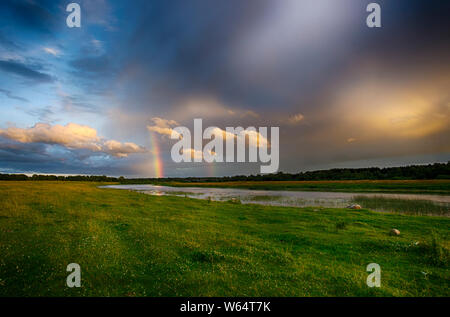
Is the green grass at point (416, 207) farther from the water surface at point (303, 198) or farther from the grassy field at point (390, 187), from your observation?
the grassy field at point (390, 187)

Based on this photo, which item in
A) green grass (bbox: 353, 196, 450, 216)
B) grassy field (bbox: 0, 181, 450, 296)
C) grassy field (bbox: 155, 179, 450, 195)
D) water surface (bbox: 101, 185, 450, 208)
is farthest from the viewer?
grassy field (bbox: 155, 179, 450, 195)

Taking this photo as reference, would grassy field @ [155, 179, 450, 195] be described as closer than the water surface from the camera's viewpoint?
No

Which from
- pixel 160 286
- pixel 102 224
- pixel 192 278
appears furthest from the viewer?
pixel 102 224

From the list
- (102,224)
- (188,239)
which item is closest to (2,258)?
(102,224)

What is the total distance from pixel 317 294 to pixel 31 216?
23.1m

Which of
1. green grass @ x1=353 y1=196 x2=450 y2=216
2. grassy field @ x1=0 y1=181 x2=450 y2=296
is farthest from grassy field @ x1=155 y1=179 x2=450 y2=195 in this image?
grassy field @ x1=0 y1=181 x2=450 y2=296

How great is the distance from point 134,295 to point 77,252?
569cm

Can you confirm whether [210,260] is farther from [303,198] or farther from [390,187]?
[390,187]

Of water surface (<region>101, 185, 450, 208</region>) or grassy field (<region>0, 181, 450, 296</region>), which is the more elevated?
grassy field (<region>0, 181, 450, 296</region>)

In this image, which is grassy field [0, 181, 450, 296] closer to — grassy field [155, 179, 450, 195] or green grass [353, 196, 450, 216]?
green grass [353, 196, 450, 216]

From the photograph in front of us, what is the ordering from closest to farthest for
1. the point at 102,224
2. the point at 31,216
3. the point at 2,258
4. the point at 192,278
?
the point at 192,278 < the point at 2,258 < the point at 102,224 < the point at 31,216

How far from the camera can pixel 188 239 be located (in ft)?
44.5
